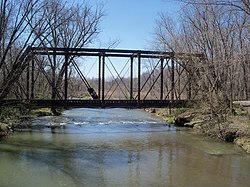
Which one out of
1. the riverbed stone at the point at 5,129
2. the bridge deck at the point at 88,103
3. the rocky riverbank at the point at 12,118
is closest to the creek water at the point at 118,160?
the riverbed stone at the point at 5,129

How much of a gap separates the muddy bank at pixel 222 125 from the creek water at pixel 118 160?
67cm

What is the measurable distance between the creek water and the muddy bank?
0.67 meters

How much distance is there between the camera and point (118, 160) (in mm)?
11734

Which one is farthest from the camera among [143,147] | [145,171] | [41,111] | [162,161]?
[41,111]

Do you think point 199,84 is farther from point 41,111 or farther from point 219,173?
point 41,111

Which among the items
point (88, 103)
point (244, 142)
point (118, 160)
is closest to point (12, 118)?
point (88, 103)

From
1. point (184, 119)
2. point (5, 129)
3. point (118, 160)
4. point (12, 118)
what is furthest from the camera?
point (184, 119)

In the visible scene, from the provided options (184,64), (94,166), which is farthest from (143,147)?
(184,64)

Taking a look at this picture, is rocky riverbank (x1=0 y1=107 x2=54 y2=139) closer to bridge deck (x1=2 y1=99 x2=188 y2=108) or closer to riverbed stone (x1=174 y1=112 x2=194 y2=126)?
bridge deck (x1=2 y1=99 x2=188 y2=108)

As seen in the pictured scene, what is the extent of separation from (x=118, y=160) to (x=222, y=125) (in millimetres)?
7543

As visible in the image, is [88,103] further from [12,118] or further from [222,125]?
[222,125]

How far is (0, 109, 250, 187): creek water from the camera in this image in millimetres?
9250

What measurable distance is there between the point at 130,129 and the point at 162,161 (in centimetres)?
842

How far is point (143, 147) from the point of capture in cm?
1452
